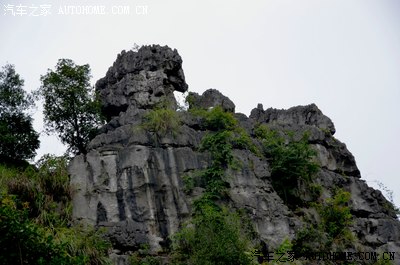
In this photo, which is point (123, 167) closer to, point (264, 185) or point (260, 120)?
point (264, 185)

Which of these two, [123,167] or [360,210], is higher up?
[123,167]

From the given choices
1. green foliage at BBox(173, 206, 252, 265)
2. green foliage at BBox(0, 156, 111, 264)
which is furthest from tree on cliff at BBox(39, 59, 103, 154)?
green foliage at BBox(173, 206, 252, 265)

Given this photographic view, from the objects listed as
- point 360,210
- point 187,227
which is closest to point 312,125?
point 360,210

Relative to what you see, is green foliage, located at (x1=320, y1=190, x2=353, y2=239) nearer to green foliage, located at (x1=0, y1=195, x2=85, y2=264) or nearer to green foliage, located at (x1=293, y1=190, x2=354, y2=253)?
green foliage, located at (x1=293, y1=190, x2=354, y2=253)

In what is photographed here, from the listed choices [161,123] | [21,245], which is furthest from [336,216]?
[21,245]

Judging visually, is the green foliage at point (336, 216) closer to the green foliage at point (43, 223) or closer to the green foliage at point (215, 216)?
the green foliage at point (215, 216)

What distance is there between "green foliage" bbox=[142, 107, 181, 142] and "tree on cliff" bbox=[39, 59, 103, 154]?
2615 millimetres

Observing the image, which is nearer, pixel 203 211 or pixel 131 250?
pixel 131 250

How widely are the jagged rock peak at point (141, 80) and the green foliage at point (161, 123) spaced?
1234 millimetres

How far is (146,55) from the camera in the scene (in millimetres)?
23266

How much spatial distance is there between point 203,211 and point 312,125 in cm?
1025

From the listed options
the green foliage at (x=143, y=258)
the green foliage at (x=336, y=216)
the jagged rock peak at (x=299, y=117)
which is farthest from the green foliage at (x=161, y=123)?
the jagged rock peak at (x=299, y=117)

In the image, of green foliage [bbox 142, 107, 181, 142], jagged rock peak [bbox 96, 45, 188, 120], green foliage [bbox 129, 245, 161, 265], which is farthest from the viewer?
jagged rock peak [bbox 96, 45, 188, 120]

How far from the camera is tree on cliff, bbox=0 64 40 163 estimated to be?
68.9 ft
